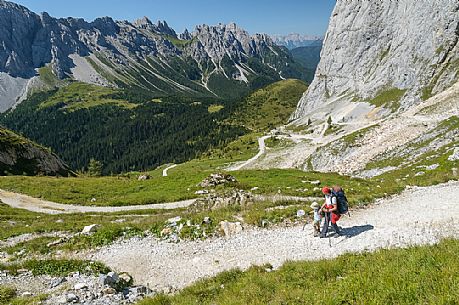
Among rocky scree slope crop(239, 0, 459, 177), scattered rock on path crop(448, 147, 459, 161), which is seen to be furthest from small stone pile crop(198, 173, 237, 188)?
scattered rock on path crop(448, 147, 459, 161)

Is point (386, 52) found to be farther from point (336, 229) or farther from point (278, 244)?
point (278, 244)

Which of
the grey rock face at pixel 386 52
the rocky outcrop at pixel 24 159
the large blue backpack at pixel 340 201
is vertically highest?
the grey rock face at pixel 386 52

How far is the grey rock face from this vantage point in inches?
3401

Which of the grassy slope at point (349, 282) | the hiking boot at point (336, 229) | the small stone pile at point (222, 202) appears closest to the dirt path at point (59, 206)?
the small stone pile at point (222, 202)

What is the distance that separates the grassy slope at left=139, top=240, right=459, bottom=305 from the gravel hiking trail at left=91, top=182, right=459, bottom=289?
2.37 meters

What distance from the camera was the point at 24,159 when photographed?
70312mm

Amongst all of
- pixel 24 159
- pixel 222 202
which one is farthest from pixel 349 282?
pixel 24 159

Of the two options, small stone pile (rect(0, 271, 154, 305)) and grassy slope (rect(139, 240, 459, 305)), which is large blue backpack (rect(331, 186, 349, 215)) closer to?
grassy slope (rect(139, 240, 459, 305))

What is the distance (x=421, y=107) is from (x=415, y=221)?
60.2 metres

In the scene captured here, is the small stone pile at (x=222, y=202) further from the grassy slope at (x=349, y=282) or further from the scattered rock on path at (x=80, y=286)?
the scattered rock on path at (x=80, y=286)

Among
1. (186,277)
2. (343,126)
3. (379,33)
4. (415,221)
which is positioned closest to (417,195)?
(415,221)

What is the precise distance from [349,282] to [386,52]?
408 feet

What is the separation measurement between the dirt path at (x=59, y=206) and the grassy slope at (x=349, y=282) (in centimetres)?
2539

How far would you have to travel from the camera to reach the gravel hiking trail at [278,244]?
16.0m
